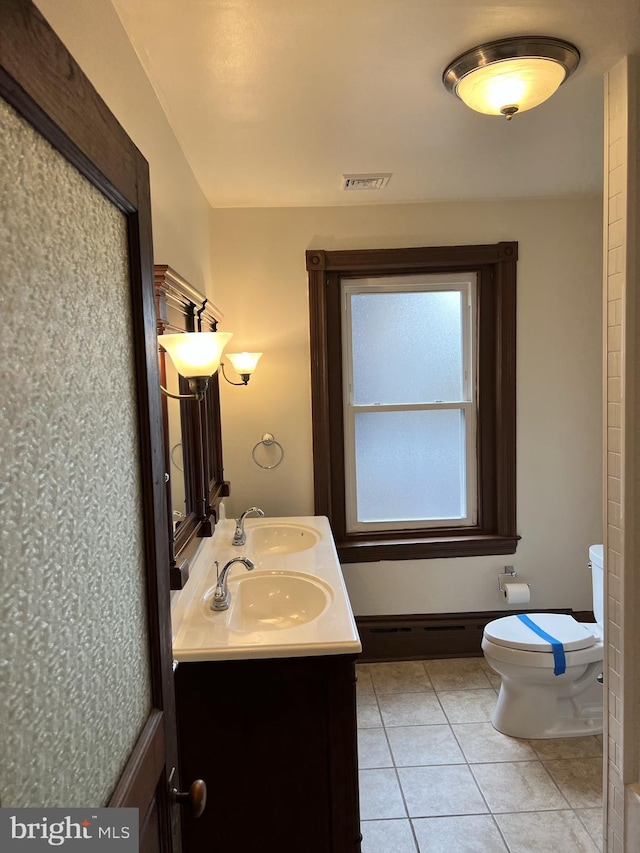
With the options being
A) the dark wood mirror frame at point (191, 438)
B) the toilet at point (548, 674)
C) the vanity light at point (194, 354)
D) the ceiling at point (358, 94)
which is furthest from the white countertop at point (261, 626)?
the ceiling at point (358, 94)

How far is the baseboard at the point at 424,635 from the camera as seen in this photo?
3.21m

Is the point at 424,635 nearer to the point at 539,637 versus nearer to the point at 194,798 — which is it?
the point at 539,637

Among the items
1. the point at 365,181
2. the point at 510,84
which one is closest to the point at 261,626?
the point at 510,84

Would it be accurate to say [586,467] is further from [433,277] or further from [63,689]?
[63,689]

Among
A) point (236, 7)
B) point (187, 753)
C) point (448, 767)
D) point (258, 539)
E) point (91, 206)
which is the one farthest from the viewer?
point (258, 539)

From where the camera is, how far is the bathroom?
3.05 metres

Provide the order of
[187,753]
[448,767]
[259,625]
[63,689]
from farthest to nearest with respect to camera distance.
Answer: [448,767] < [259,625] < [187,753] < [63,689]

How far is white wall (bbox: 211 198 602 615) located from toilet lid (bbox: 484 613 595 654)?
0.56 m

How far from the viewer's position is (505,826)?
2.02m

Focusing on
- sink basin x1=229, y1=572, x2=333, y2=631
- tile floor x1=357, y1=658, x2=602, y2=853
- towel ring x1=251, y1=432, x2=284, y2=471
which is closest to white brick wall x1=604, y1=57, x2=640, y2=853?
tile floor x1=357, y1=658, x2=602, y2=853

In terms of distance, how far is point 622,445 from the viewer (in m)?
1.64

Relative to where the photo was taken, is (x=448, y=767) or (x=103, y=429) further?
(x=448, y=767)

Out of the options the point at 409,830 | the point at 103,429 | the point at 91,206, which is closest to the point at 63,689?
the point at 103,429

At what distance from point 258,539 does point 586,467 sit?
1.82 metres
